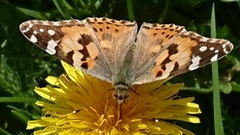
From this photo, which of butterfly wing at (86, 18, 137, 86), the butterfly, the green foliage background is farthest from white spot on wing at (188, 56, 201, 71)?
the green foliage background

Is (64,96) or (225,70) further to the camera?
(225,70)

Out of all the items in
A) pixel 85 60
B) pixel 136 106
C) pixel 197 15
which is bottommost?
pixel 136 106

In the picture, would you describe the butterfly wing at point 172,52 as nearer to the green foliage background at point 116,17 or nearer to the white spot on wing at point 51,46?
the white spot on wing at point 51,46

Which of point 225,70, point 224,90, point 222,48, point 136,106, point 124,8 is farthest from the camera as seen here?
point 124,8

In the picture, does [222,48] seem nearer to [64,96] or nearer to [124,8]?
[64,96]

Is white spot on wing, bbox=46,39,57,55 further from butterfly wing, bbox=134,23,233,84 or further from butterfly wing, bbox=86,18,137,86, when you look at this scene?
butterfly wing, bbox=134,23,233,84

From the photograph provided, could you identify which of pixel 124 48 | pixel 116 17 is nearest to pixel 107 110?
pixel 124 48

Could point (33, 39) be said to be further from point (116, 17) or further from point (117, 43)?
point (116, 17)

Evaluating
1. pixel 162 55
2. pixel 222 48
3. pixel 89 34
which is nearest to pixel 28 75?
pixel 89 34
